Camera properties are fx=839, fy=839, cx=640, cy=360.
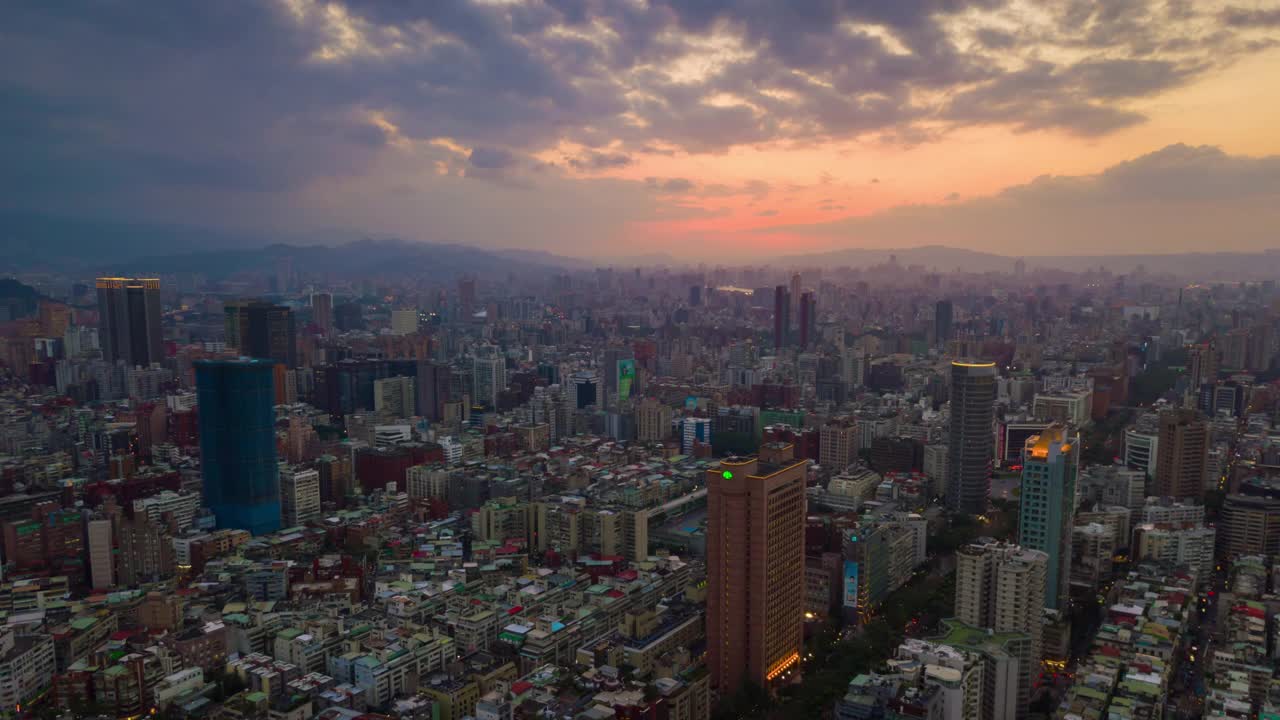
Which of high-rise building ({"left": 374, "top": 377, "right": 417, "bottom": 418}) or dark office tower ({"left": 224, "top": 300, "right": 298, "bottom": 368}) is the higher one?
dark office tower ({"left": 224, "top": 300, "right": 298, "bottom": 368})

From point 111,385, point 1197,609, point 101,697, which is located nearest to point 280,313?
point 111,385

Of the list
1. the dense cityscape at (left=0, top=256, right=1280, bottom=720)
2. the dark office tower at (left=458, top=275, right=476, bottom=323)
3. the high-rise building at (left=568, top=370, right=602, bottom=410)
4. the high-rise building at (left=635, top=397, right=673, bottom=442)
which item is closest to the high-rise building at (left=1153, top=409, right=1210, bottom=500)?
the dense cityscape at (left=0, top=256, right=1280, bottom=720)

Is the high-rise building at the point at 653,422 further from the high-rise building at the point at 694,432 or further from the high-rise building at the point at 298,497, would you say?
the high-rise building at the point at 298,497

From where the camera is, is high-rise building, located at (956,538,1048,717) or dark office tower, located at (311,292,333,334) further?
dark office tower, located at (311,292,333,334)

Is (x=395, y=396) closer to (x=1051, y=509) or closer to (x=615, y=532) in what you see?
(x=615, y=532)

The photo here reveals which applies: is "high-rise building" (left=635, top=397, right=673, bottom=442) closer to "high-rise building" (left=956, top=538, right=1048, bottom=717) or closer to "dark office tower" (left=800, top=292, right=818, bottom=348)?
"high-rise building" (left=956, top=538, right=1048, bottom=717)

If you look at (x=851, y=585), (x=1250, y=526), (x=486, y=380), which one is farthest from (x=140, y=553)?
(x=1250, y=526)
